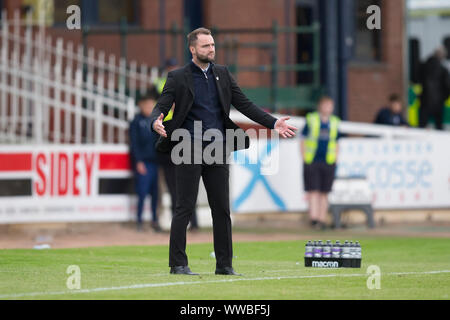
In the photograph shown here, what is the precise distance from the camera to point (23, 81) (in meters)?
17.3

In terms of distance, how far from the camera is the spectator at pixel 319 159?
16.7 metres

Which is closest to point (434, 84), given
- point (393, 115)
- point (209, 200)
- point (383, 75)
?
point (383, 75)

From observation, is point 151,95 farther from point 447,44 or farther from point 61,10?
point 447,44

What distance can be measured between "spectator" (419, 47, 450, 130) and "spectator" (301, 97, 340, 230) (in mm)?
6959

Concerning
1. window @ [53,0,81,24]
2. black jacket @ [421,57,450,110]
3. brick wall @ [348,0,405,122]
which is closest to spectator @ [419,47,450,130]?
black jacket @ [421,57,450,110]

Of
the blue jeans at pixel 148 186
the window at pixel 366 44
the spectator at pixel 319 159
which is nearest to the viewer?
the blue jeans at pixel 148 186

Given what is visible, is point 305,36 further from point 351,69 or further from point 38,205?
point 38,205

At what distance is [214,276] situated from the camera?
940cm

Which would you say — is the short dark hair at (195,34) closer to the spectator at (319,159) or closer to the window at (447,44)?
the spectator at (319,159)

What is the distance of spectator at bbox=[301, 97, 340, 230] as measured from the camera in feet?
54.9

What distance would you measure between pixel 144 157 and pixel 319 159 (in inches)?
103

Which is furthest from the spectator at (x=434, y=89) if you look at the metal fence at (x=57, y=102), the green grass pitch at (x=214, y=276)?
the green grass pitch at (x=214, y=276)

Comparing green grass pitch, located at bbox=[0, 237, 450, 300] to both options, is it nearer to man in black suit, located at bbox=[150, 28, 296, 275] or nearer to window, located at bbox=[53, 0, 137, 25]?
man in black suit, located at bbox=[150, 28, 296, 275]

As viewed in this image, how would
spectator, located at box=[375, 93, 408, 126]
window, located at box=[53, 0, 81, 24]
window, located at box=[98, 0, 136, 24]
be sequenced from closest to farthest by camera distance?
1. spectator, located at box=[375, 93, 408, 126]
2. window, located at box=[53, 0, 81, 24]
3. window, located at box=[98, 0, 136, 24]
